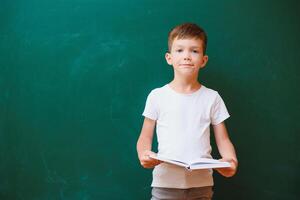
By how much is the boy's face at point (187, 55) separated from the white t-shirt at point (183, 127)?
0.14m

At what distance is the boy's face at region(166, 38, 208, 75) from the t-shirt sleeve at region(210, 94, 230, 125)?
0.69ft

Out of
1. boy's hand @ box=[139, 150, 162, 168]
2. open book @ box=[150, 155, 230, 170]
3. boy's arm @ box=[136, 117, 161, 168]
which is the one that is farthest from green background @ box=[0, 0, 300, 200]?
open book @ box=[150, 155, 230, 170]

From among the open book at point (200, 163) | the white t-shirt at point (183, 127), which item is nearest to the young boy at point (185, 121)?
the white t-shirt at point (183, 127)

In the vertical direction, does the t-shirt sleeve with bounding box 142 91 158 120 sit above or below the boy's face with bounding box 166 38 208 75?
below

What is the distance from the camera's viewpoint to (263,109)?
229 centimetres

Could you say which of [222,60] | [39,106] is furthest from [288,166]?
[39,106]

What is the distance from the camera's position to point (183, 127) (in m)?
1.95

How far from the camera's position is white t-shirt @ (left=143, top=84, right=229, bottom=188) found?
6.31 feet

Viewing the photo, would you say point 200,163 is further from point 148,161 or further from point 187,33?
point 187,33

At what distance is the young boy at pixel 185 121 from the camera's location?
6.32 ft

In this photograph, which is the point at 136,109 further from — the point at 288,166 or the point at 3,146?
the point at 288,166

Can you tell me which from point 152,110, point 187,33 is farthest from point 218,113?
point 187,33

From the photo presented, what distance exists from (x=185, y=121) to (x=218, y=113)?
0.20 meters

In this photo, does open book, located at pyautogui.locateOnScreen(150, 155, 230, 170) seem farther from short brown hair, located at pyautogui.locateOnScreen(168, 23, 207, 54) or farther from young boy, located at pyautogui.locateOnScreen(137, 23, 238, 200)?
short brown hair, located at pyautogui.locateOnScreen(168, 23, 207, 54)
